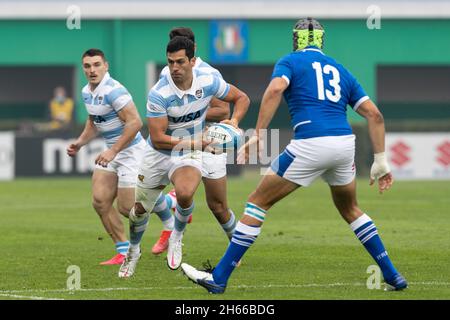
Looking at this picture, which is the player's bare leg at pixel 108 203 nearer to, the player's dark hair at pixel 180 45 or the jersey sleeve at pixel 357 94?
the player's dark hair at pixel 180 45

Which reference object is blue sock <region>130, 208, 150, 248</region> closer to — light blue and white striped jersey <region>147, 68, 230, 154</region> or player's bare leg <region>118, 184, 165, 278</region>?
player's bare leg <region>118, 184, 165, 278</region>

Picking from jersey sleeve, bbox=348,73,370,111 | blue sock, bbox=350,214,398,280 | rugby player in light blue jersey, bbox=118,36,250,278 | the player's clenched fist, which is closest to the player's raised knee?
rugby player in light blue jersey, bbox=118,36,250,278

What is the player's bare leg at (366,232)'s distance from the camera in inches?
434

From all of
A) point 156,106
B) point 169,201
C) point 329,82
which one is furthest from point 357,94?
point 169,201

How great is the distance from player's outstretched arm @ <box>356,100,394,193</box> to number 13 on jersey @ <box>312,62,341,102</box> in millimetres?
289

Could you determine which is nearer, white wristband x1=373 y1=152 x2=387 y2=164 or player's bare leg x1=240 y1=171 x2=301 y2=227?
player's bare leg x1=240 y1=171 x2=301 y2=227

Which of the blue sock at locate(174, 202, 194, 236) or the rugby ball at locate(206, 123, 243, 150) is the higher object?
the rugby ball at locate(206, 123, 243, 150)

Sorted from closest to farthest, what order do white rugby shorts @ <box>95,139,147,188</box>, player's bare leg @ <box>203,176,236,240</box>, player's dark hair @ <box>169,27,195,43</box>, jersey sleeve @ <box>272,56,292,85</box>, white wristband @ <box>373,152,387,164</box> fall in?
jersey sleeve @ <box>272,56,292,85</box>, white wristband @ <box>373,152,387,164</box>, player's bare leg @ <box>203,176,236,240</box>, player's dark hair @ <box>169,27,195,43</box>, white rugby shorts @ <box>95,139,147,188</box>

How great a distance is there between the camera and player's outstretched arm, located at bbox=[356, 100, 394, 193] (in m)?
10.9

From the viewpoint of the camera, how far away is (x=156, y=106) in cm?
1208

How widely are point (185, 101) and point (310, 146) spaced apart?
79.4 inches

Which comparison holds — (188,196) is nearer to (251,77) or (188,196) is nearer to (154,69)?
(154,69)

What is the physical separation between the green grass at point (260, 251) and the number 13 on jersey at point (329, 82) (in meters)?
1.79
